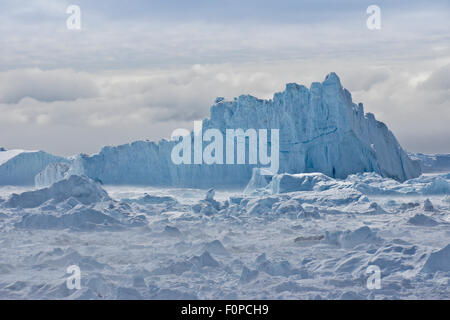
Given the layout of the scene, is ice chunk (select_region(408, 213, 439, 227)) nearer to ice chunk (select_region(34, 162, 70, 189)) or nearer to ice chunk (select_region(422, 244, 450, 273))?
ice chunk (select_region(422, 244, 450, 273))

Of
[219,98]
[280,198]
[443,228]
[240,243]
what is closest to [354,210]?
[280,198]

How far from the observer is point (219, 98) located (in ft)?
95.2

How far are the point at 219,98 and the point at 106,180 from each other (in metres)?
7.35

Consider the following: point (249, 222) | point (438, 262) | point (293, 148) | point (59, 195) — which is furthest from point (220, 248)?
point (293, 148)

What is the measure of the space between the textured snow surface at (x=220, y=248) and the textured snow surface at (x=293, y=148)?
24.8 feet

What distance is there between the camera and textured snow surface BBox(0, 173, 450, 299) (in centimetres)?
692

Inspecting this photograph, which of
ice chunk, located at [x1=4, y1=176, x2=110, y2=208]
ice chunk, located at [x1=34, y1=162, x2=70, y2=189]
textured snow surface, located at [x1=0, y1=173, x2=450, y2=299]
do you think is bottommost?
textured snow surface, located at [x1=0, y1=173, x2=450, y2=299]

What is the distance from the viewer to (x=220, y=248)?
940cm

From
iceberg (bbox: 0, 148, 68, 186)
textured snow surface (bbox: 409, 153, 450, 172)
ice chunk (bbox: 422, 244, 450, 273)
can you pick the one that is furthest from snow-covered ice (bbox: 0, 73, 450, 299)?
textured snow surface (bbox: 409, 153, 450, 172)

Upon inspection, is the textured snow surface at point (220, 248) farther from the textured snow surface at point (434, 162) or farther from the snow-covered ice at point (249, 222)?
the textured snow surface at point (434, 162)

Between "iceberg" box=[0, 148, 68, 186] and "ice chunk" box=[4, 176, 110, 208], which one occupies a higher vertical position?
"iceberg" box=[0, 148, 68, 186]

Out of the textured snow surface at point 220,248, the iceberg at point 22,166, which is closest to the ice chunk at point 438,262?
the textured snow surface at point 220,248

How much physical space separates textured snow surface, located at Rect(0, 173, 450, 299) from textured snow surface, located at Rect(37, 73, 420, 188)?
755 cm
